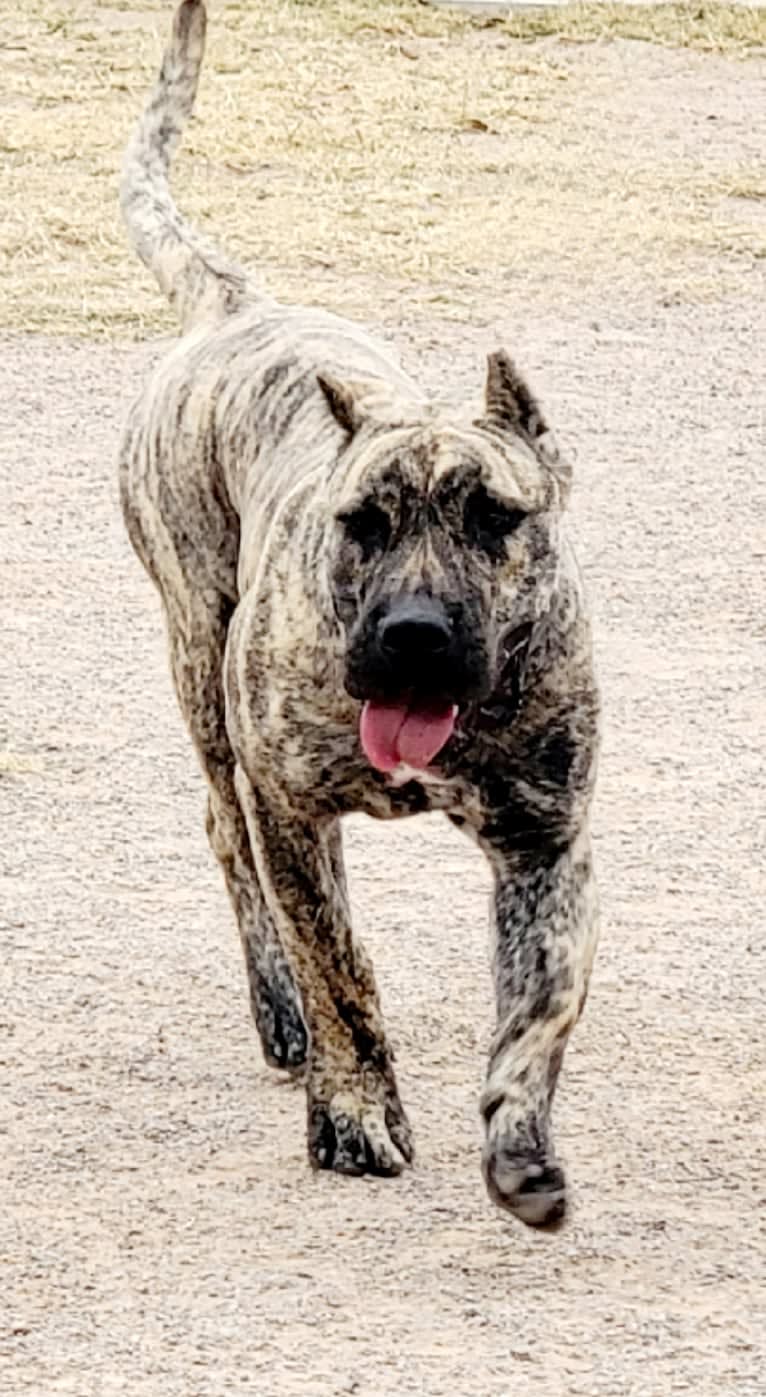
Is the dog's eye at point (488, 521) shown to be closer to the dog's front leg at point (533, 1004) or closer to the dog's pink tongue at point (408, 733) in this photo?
the dog's pink tongue at point (408, 733)

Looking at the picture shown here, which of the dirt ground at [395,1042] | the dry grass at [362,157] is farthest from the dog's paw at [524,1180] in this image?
the dry grass at [362,157]

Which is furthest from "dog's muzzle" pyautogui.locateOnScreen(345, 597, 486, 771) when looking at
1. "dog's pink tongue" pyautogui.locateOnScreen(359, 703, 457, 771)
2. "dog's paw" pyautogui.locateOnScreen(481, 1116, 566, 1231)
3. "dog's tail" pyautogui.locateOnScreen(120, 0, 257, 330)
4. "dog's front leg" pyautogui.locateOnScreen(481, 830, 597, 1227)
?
"dog's tail" pyautogui.locateOnScreen(120, 0, 257, 330)

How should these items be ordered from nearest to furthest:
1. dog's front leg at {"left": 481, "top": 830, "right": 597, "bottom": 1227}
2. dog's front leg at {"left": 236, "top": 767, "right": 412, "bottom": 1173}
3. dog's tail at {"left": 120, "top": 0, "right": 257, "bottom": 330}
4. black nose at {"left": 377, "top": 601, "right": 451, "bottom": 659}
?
black nose at {"left": 377, "top": 601, "right": 451, "bottom": 659} → dog's front leg at {"left": 481, "top": 830, "right": 597, "bottom": 1227} → dog's front leg at {"left": 236, "top": 767, "right": 412, "bottom": 1173} → dog's tail at {"left": 120, "top": 0, "right": 257, "bottom": 330}

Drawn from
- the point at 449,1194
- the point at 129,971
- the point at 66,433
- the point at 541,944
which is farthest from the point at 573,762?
the point at 66,433

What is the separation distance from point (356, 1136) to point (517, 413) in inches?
45.4

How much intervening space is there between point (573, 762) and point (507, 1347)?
0.86m

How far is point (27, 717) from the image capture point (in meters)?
7.50

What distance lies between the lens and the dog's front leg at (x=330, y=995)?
5.19 m

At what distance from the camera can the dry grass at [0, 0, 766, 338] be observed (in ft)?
37.1

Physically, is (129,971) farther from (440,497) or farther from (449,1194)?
(440,497)

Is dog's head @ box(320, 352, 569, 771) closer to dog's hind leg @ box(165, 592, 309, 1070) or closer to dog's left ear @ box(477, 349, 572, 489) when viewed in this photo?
dog's left ear @ box(477, 349, 572, 489)

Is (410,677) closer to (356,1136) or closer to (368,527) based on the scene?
(368,527)

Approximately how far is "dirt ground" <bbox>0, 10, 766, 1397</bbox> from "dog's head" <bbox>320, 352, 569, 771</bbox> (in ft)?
2.56

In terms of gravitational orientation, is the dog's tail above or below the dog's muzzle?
below
